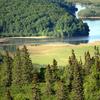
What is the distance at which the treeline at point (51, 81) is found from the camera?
113 m

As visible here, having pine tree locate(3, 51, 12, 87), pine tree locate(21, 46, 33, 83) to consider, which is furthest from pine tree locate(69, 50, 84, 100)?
pine tree locate(3, 51, 12, 87)

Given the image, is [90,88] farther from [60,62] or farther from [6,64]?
[60,62]

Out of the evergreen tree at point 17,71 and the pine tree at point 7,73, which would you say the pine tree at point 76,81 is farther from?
the pine tree at point 7,73

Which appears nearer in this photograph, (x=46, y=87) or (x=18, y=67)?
(x=46, y=87)

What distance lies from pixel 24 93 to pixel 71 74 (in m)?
13.3

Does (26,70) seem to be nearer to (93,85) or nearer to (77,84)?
(93,85)

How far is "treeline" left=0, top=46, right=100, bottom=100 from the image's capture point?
113 m

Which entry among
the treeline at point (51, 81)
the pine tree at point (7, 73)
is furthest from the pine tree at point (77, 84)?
the pine tree at point (7, 73)

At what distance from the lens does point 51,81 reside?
12888cm

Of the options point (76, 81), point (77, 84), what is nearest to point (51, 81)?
point (76, 81)

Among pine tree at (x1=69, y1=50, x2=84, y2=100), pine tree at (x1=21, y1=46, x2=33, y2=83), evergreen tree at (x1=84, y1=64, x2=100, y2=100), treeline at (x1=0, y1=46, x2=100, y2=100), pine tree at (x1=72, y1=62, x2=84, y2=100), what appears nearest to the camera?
pine tree at (x1=72, y1=62, x2=84, y2=100)

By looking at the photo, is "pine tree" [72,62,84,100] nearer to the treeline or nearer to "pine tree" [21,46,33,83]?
the treeline

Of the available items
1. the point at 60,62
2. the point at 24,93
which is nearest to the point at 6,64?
the point at 24,93

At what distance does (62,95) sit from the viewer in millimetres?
109312
